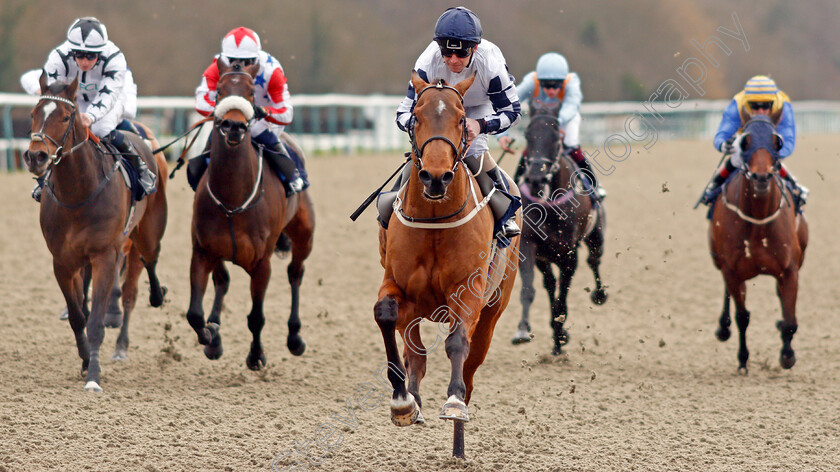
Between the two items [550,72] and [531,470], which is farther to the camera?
[550,72]

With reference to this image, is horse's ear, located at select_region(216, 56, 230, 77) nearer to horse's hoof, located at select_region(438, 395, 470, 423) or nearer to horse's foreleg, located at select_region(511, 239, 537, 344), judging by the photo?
horse's foreleg, located at select_region(511, 239, 537, 344)

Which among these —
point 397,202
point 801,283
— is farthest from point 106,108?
point 801,283

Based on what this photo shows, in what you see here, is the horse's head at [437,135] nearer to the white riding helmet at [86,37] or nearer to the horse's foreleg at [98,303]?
the horse's foreleg at [98,303]

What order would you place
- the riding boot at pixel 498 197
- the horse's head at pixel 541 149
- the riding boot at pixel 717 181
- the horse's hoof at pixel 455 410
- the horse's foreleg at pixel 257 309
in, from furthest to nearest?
the riding boot at pixel 717 181 < the horse's head at pixel 541 149 < the horse's foreleg at pixel 257 309 < the riding boot at pixel 498 197 < the horse's hoof at pixel 455 410

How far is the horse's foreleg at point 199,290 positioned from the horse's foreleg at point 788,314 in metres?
4.09

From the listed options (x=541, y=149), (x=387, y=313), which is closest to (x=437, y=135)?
(x=387, y=313)

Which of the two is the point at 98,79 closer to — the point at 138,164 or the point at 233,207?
the point at 138,164

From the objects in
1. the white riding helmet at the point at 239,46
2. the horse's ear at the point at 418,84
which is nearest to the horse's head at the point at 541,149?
the white riding helmet at the point at 239,46

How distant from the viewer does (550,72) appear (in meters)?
8.15

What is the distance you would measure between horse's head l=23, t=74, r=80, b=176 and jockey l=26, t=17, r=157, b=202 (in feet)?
0.81

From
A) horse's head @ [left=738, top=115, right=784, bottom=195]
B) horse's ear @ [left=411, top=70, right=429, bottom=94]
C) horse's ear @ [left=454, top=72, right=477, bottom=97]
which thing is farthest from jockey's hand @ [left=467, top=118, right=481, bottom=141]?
horse's head @ [left=738, top=115, right=784, bottom=195]

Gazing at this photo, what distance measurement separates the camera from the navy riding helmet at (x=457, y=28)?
4.52 meters

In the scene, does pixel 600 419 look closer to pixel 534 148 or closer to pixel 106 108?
pixel 534 148

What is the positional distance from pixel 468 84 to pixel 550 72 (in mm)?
3888
